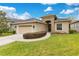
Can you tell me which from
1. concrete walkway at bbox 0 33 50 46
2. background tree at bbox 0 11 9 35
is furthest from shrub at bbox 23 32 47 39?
background tree at bbox 0 11 9 35

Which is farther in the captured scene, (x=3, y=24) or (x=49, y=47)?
(x=3, y=24)

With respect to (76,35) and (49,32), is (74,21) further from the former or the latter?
(49,32)

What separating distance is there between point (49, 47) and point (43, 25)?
0.64 meters

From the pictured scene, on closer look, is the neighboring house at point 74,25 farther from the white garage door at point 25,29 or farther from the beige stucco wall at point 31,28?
the white garage door at point 25,29

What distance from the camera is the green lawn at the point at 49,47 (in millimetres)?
5121

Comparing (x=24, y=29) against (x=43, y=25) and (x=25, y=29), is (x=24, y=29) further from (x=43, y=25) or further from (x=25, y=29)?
(x=43, y=25)

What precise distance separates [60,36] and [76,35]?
0.46 m

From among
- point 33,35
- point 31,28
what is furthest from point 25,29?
point 33,35

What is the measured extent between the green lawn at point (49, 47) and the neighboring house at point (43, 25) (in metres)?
0.25

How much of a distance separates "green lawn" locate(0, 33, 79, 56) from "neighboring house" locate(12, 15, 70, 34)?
252 millimetres

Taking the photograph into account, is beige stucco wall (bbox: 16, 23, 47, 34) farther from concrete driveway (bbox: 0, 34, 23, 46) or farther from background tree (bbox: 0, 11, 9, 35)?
background tree (bbox: 0, 11, 9, 35)

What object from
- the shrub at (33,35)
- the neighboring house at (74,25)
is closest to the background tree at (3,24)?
the shrub at (33,35)

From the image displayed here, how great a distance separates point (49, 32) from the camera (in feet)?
17.6

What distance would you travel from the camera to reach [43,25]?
17.4ft
